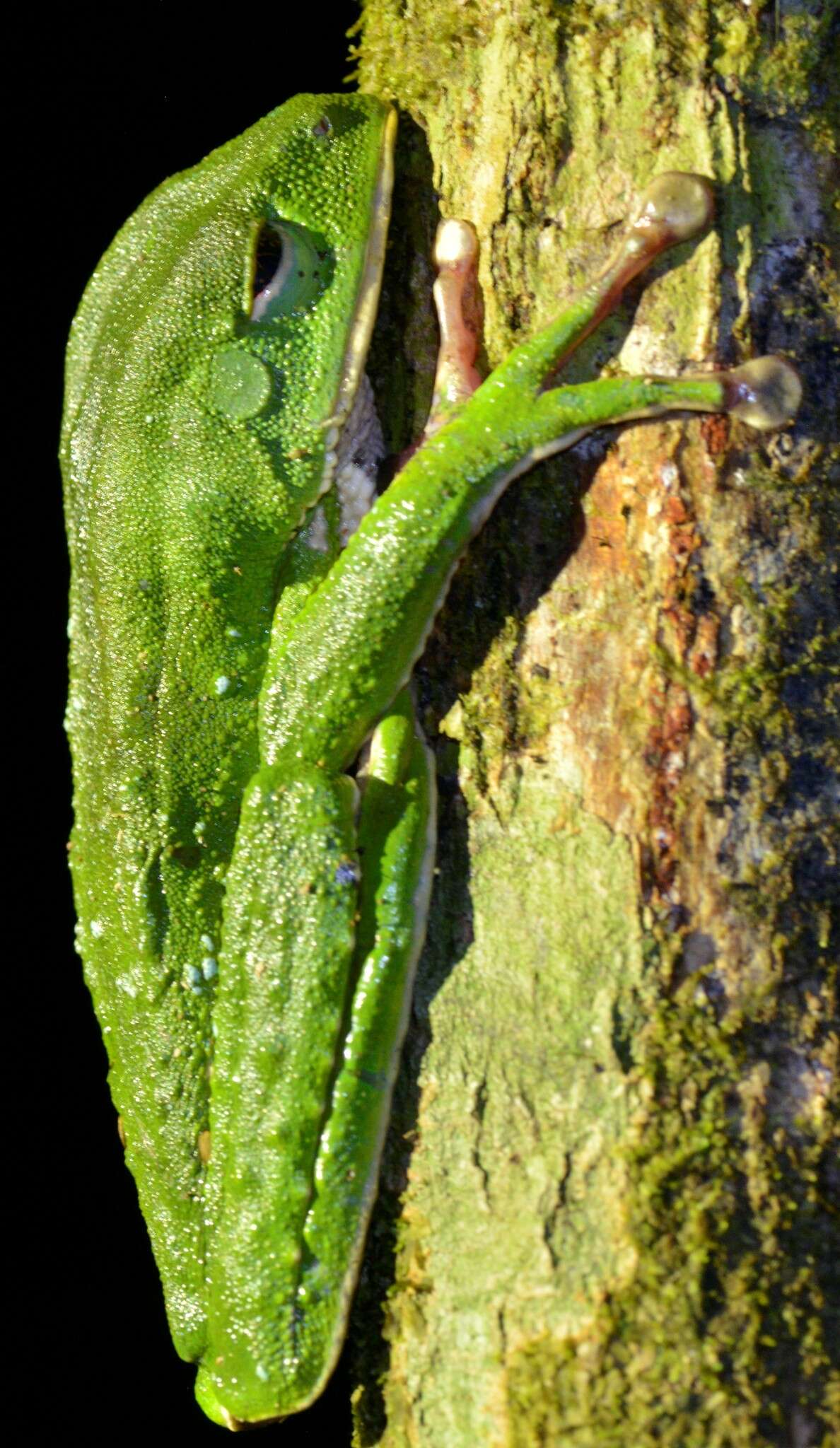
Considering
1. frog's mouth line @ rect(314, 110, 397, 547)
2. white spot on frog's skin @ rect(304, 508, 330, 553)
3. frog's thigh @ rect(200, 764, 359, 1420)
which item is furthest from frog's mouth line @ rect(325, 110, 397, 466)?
frog's thigh @ rect(200, 764, 359, 1420)

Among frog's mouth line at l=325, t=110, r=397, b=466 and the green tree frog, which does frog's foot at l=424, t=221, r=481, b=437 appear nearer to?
the green tree frog

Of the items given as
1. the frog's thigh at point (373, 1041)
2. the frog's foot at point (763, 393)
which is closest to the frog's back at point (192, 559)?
the frog's thigh at point (373, 1041)

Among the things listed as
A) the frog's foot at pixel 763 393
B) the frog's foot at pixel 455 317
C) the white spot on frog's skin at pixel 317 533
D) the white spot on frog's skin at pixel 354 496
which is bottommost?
the white spot on frog's skin at pixel 317 533

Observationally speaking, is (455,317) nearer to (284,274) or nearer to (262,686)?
(284,274)

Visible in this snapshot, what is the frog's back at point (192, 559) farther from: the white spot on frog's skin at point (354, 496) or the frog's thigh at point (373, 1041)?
the frog's thigh at point (373, 1041)

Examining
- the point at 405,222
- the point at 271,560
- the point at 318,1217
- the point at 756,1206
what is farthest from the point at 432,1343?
the point at 405,222

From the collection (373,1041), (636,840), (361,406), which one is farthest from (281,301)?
(373,1041)

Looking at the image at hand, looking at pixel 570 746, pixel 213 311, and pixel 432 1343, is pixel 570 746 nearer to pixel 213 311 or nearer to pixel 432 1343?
pixel 432 1343
